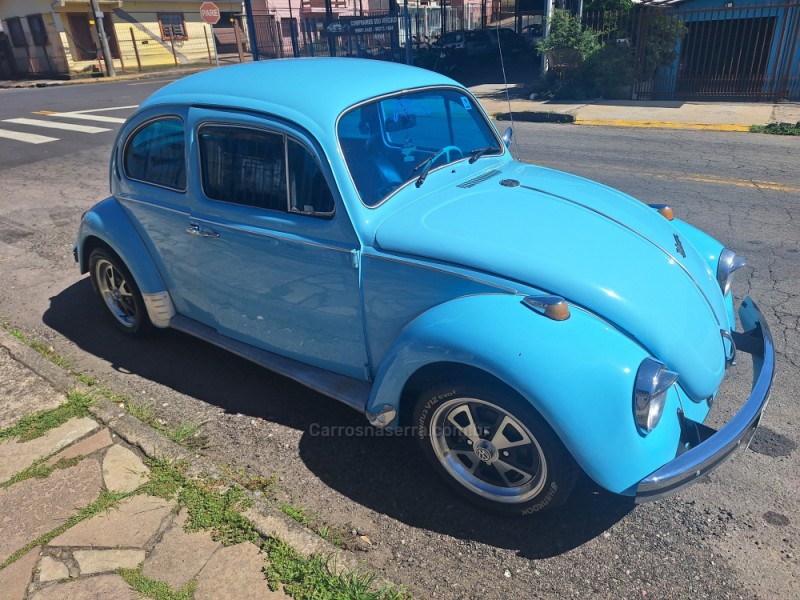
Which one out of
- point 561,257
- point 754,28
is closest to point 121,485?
point 561,257

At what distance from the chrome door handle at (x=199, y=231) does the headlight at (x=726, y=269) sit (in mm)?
2940

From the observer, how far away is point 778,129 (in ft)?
36.3

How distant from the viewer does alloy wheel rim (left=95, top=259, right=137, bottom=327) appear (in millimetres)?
4566

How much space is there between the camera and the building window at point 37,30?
102ft

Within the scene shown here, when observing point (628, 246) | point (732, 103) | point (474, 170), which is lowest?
point (732, 103)

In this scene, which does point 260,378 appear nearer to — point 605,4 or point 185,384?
point 185,384

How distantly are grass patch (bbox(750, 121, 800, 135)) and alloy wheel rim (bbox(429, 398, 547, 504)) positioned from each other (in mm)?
11035

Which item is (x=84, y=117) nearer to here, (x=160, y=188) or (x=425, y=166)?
(x=160, y=188)

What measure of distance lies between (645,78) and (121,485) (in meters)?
16.2

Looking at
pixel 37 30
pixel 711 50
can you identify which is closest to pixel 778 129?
pixel 711 50

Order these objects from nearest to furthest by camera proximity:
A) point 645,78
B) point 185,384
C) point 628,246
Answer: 1. point 628,246
2. point 185,384
3. point 645,78

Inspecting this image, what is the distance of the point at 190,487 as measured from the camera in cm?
305

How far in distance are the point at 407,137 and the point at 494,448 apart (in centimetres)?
187

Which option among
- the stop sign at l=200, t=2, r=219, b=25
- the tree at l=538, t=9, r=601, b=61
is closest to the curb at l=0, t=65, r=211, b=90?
the stop sign at l=200, t=2, r=219, b=25
